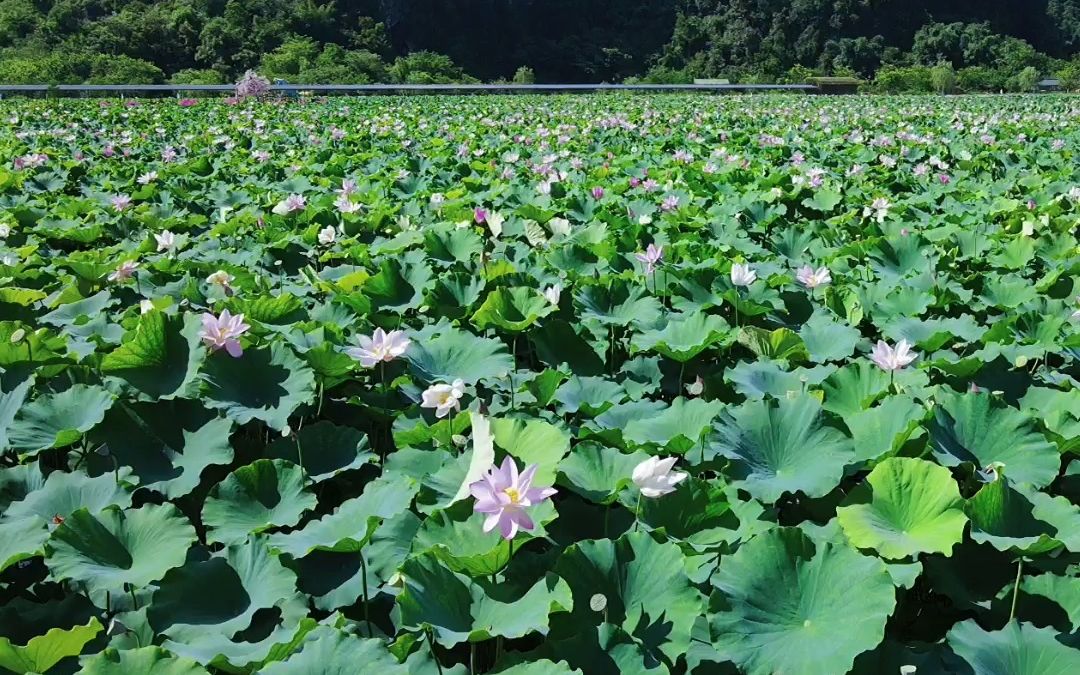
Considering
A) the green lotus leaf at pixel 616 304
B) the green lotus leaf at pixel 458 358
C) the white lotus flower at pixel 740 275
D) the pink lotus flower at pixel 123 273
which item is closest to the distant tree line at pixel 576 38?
the pink lotus flower at pixel 123 273

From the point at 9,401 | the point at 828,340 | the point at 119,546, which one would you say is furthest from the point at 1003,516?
the point at 9,401

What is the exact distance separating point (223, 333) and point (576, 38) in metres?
67.2

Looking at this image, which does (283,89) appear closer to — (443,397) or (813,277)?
(813,277)

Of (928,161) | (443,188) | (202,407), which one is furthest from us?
(928,161)

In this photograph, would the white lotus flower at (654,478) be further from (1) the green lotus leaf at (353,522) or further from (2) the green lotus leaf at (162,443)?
(2) the green lotus leaf at (162,443)

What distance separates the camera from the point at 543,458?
53.0 inches

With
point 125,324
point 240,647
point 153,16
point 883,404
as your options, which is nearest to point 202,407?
point 125,324

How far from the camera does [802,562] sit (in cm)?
108

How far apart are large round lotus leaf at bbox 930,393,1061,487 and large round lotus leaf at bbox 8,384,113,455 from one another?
4.80ft

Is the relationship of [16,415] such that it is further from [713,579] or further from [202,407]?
[713,579]

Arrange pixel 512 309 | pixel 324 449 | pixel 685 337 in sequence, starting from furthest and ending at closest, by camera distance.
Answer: pixel 512 309
pixel 685 337
pixel 324 449

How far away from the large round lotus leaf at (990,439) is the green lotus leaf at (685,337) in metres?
0.53

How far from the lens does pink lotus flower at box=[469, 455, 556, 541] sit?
104 centimetres

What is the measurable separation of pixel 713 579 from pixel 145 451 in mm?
1059
